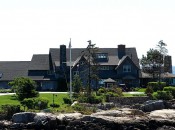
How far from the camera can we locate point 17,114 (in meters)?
47.3

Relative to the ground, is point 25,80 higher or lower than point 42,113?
higher

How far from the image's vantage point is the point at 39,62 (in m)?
90.2

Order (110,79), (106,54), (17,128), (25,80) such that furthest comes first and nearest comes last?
(106,54), (110,79), (25,80), (17,128)

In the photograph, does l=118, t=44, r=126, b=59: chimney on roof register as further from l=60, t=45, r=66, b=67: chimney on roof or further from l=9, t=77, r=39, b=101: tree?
l=9, t=77, r=39, b=101: tree

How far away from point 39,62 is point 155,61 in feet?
71.3

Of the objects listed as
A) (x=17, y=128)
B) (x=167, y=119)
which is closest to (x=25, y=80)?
(x=17, y=128)

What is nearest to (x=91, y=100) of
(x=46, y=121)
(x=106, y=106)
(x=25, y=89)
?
(x=106, y=106)

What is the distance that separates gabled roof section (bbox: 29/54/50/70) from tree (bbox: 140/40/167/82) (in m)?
18.1

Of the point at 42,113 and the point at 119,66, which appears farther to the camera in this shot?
the point at 119,66

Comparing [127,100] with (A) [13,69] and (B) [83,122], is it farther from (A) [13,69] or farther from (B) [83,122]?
(A) [13,69]

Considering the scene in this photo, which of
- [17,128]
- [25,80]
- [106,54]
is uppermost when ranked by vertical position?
[106,54]

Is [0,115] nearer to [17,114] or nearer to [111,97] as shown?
[17,114]

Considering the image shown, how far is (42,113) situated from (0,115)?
4549 mm

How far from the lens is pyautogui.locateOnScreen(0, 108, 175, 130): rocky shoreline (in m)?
45.9
